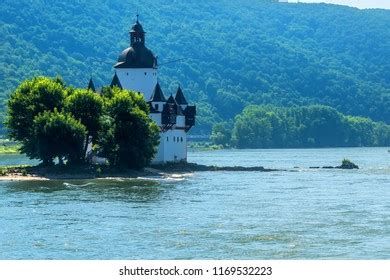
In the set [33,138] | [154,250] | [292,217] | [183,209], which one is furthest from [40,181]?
[154,250]

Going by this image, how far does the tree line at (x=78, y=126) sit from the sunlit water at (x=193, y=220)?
310 inches

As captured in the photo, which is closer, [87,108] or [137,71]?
[87,108]

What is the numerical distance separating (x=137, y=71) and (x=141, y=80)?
3.60 feet

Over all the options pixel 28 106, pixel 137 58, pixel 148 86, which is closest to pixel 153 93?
pixel 148 86

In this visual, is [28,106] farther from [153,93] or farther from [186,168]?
[186,168]

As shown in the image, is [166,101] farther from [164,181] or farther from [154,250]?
[154,250]

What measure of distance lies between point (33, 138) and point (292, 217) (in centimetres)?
4474

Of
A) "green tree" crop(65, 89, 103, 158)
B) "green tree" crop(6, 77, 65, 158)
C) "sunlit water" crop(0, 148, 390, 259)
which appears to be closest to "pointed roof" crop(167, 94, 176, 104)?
"green tree" crop(65, 89, 103, 158)

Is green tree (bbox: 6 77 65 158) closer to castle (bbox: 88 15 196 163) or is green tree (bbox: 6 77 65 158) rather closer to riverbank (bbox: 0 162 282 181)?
riverbank (bbox: 0 162 282 181)

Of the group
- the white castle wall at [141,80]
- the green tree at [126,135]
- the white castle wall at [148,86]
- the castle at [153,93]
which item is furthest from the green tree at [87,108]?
the white castle wall at [141,80]

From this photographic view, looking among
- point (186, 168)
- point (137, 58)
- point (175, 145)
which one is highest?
point (137, 58)

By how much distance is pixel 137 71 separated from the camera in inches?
4892

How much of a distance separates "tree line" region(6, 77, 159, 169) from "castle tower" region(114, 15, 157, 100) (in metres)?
14.9

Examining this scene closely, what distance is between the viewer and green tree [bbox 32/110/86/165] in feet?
335
